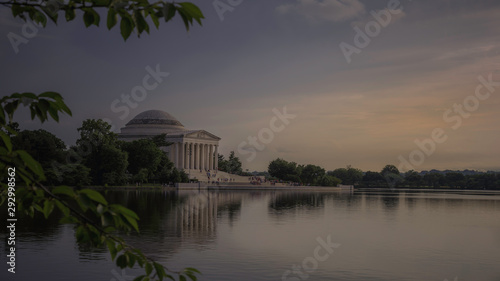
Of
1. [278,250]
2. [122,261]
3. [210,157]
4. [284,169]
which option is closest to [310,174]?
[284,169]

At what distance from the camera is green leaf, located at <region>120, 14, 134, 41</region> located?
12.5 feet

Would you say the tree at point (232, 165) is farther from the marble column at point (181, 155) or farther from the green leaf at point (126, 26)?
the green leaf at point (126, 26)

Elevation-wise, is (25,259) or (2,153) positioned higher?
(2,153)

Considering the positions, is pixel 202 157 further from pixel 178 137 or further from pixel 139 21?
pixel 139 21

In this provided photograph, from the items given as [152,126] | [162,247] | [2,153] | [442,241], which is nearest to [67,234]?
[162,247]

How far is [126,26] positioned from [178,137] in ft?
485

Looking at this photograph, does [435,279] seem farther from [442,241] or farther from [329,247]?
[442,241]

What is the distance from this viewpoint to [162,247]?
83.5 feet

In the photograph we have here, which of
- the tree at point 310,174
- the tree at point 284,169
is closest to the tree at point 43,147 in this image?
the tree at point 284,169

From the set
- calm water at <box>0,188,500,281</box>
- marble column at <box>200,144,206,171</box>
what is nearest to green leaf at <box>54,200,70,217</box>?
calm water at <box>0,188,500,281</box>

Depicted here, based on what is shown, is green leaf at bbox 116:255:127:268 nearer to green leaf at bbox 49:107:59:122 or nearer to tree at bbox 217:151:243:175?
green leaf at bbox 49:107:59:122

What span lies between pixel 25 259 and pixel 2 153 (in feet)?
63.2

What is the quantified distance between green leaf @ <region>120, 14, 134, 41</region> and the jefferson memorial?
479ft

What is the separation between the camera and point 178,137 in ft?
494
